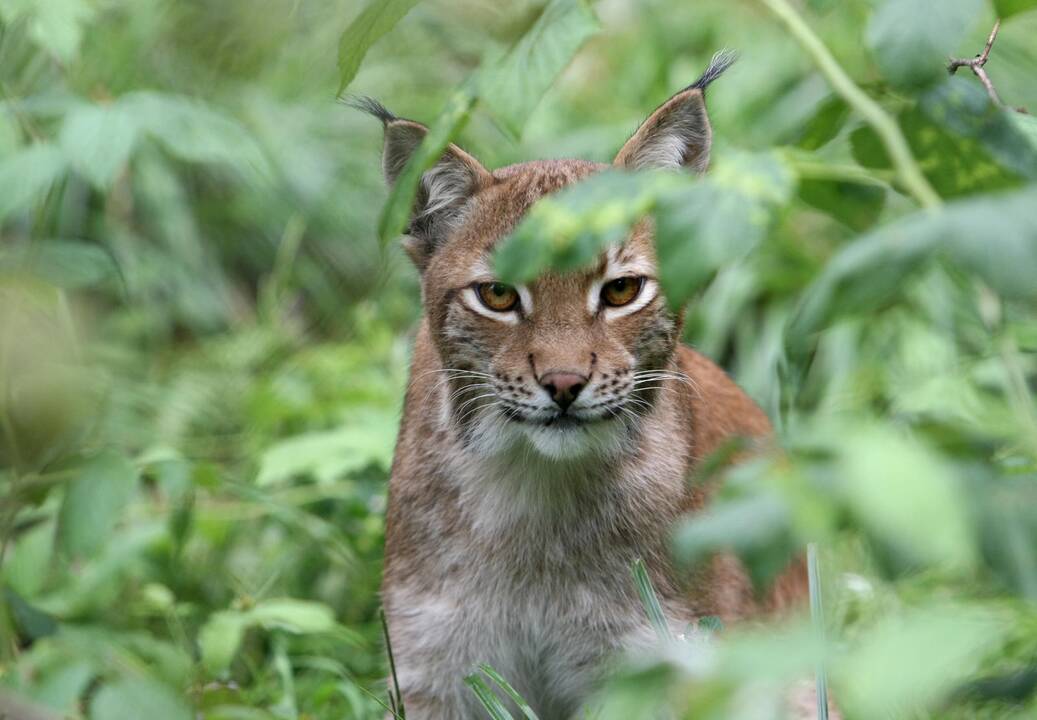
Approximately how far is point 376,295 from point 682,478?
5.01 metres

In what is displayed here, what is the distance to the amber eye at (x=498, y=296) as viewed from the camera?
14.1 feet

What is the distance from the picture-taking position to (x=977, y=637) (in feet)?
5.68

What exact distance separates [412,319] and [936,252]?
725cm

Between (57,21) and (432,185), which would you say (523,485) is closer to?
(432,185)

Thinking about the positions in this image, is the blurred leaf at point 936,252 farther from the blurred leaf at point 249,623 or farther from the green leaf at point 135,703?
the blurred leaf at point 249,623

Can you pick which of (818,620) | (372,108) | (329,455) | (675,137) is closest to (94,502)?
(372,108)

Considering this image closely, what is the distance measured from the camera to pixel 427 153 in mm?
2578

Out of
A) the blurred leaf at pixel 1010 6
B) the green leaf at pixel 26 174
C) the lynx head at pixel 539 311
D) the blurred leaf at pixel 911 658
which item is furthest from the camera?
the lynx head at pixel 539 311

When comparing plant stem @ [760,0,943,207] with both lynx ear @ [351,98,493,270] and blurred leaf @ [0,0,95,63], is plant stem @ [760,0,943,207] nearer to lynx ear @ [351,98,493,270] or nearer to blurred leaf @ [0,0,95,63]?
lynx ear @ [351,98,493,270]

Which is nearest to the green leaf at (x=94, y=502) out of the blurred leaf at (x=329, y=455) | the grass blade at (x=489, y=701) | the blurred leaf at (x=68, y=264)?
the blurred leaf at (x=68, y=264)

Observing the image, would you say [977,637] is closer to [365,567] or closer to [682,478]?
[682,478]

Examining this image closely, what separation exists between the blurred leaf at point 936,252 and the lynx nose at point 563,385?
1.97 metres

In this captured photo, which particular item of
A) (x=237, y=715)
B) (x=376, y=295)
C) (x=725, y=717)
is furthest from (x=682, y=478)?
(x=376, y=295)

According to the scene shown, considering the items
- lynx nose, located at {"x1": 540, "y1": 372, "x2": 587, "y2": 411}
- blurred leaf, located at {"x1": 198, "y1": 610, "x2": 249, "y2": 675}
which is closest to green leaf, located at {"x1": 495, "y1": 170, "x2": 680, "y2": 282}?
lynx nose, located at {"x1": 540, "y1": 372, "x2": 587, "y2": 411}
